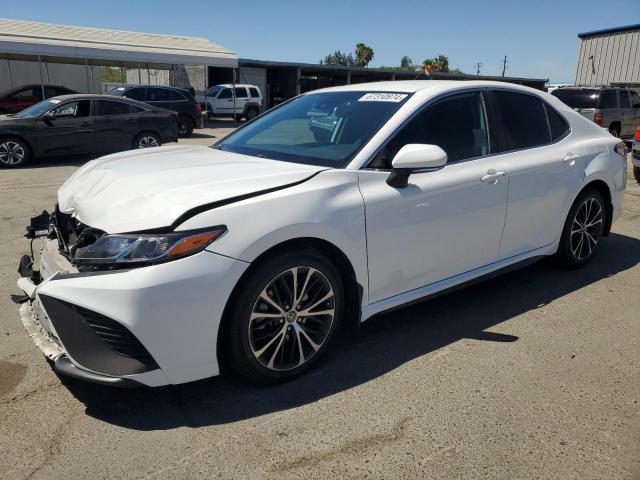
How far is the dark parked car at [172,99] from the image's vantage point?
1712cm

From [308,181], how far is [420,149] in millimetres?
666

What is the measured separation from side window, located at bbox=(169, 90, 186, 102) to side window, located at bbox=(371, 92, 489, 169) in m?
15.5

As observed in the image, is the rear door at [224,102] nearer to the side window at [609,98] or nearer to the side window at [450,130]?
the side window at [609,98]

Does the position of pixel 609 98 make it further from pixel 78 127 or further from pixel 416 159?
pixel 416 159

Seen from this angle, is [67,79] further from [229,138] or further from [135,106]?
[229,138]

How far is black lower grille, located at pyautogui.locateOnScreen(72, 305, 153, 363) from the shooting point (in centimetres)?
241

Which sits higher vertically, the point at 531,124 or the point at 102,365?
the point at 531,124

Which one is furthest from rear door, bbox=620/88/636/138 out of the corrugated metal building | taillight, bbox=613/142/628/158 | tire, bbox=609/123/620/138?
taillight, bbox=613/142/628/158

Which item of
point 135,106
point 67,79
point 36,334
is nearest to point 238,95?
point 67,79

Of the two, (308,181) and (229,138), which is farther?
(229,138)

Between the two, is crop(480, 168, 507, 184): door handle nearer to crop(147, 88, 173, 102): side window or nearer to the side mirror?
the side mirror

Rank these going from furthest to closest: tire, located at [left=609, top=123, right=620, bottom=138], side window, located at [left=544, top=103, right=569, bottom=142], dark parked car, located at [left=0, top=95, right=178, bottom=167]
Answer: tire, located at [left=609, top=123, right=620, bottom=138]
dark parked car, located at [left=0, top=95, right=178, bottom=167]
side window, located at [left=544, top=103, right=569, bottom=142]

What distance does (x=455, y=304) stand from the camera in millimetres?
4137

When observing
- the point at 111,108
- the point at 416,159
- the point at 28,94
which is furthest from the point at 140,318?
the point at 28,94
